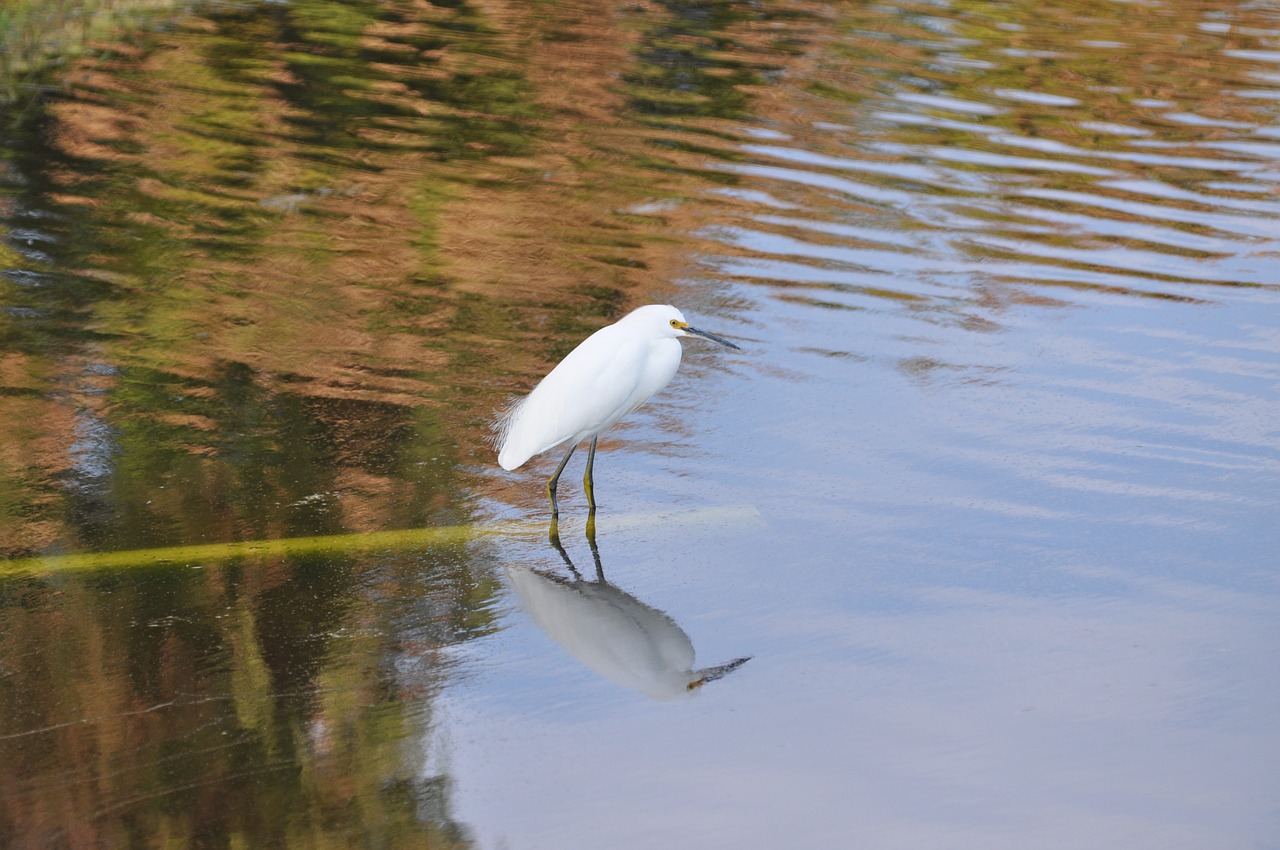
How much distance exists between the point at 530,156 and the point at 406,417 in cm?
467

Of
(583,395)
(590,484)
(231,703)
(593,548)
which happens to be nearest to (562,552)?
(593,548)

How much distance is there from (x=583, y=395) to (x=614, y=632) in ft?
3.34

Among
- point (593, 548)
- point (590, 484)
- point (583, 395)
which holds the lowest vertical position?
point (593, 548)

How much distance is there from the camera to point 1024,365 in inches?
280

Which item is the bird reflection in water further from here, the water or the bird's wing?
the bird's wing

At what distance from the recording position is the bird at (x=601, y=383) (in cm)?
536

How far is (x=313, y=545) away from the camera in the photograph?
5105 mm

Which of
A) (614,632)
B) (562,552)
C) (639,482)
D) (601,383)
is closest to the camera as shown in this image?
(614,632)

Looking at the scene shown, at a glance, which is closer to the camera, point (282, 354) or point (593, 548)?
point (593, 548)

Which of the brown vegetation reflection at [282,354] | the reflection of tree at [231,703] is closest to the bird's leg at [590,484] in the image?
the brown vegetation reflection at [282,354]

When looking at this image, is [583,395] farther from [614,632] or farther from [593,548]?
[614,632]

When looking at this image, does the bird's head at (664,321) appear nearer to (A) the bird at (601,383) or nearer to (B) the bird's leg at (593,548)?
(A) the bird at (601,383)

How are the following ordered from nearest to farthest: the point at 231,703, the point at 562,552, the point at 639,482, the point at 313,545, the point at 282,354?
the point at 231,703, the point at 313,545, the point at 562,552, the point at 639,482, the point at 282,354

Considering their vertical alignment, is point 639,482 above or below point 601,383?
below
